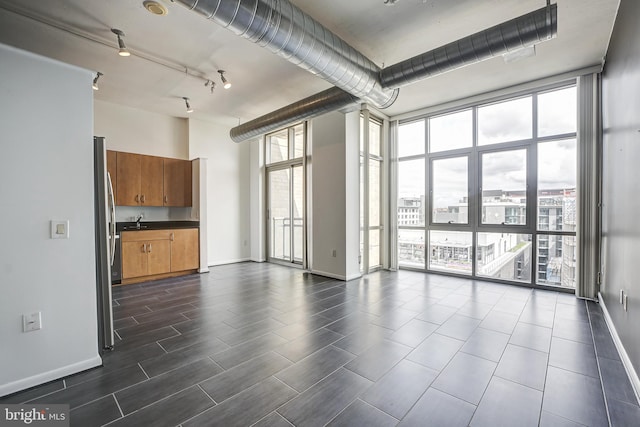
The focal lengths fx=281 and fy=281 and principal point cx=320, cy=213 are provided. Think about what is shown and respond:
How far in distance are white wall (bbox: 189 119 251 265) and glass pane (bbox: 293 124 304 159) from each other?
1.30 metres

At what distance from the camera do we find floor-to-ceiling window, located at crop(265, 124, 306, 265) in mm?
6164

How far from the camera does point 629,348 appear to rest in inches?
83.8

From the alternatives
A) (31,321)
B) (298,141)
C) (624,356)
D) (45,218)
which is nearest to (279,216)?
(298,141)

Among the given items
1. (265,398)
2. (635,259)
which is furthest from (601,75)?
(265,398)

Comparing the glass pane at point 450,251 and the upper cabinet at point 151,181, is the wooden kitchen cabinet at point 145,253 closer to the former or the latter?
the upper cabinet at point 151,181

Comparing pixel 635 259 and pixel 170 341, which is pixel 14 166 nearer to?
pixel 170 341

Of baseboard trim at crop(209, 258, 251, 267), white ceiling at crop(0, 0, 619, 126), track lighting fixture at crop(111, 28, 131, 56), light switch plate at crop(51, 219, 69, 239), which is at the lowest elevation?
baseboard trim at crop(209, 258, 251, 267)

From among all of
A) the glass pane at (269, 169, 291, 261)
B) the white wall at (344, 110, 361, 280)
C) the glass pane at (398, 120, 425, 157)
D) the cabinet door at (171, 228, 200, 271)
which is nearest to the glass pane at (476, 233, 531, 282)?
the glass pane at (398, 120, 425, 157)

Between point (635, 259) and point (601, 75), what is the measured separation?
297 cm

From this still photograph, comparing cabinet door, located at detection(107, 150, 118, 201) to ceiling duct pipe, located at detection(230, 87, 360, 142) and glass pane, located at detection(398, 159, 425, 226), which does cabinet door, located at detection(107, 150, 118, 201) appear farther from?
glass pane, located at detection(398, 159, 425, 226)

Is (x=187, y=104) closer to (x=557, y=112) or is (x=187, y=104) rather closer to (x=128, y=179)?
(x=128, y=179)

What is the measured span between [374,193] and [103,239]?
14.5 ft

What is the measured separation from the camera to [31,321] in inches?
75.5
